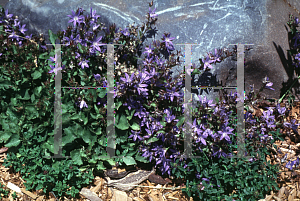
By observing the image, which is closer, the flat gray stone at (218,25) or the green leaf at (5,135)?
the green leaf at (5,135)

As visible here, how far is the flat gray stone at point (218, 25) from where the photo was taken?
12.1 feet

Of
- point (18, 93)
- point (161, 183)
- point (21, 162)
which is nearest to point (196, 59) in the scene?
point (161, 183)

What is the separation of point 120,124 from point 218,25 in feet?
5.72

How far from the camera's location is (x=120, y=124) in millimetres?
3412

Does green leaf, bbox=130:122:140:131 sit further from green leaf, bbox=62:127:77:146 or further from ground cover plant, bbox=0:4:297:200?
green leaf, bbox=62:127:77:146

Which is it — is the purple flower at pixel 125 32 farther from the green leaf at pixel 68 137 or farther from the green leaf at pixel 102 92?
the green leaf at pixel 68 137

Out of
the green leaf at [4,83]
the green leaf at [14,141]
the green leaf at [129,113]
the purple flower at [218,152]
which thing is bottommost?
the purple flower at [218,152]

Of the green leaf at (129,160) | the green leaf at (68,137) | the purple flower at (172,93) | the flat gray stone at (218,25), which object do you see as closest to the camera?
the purple flower at (172,93)

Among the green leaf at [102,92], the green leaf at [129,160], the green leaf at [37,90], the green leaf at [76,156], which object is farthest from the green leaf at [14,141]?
the green leaf at [129,160]

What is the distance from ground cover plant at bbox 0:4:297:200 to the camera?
332cm

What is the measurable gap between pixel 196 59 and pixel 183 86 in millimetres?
384

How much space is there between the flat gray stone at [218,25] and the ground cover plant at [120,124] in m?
0.24

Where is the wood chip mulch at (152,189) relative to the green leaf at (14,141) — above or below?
below

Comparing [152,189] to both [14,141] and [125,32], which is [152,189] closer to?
[14,141]
